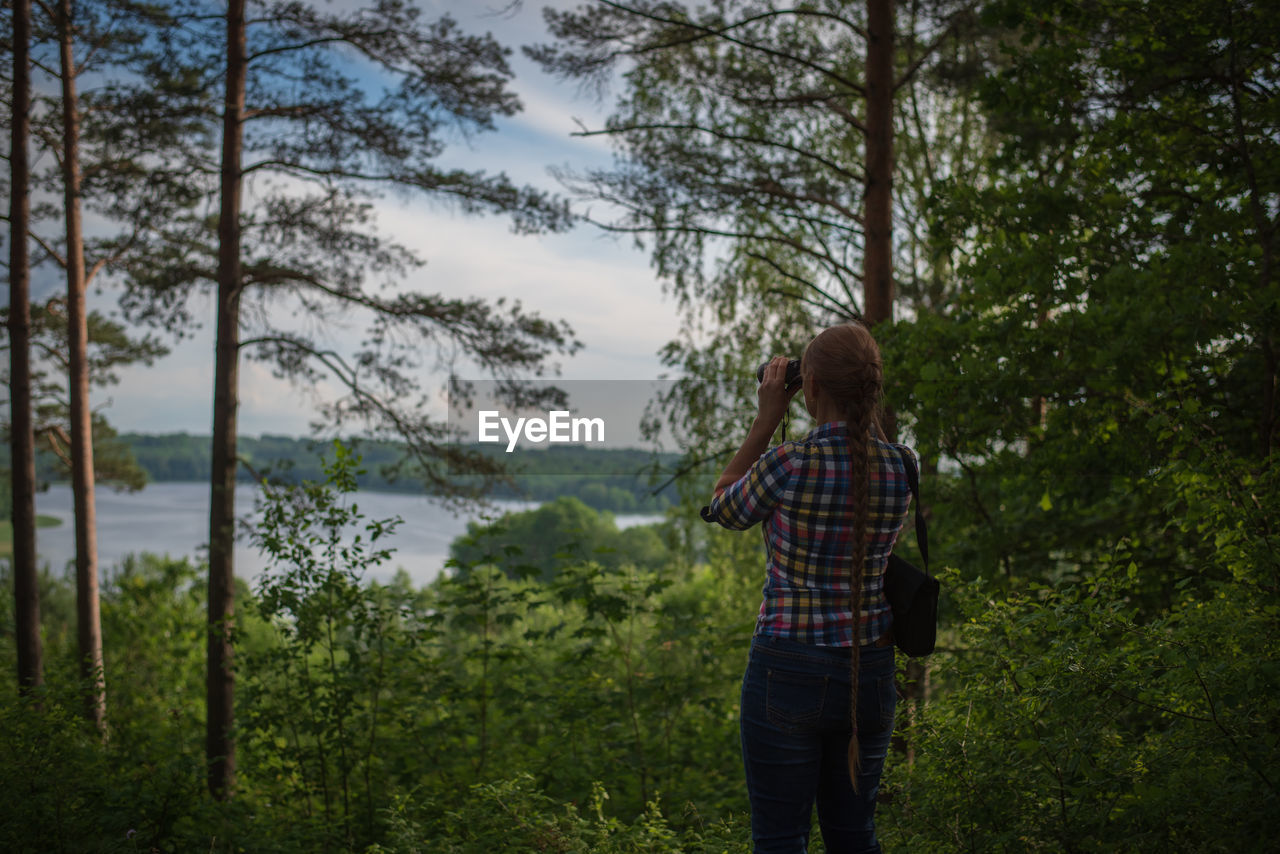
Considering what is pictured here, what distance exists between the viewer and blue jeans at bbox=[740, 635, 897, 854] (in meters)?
2.06

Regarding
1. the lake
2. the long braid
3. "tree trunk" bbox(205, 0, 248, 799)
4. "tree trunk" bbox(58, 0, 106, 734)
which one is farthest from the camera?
"tree trunk" bbox(58, 0, 106, 734)

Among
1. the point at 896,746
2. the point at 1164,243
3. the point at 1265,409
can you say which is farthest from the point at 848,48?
the point at 896,746

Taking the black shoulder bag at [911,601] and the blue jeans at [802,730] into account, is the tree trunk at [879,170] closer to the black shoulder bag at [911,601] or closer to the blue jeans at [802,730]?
the black shoulder bag at [911,601]

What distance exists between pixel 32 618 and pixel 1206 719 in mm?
10105

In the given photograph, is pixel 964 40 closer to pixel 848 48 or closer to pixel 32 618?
pixel 848 48

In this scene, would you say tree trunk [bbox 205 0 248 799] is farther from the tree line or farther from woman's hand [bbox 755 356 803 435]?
woman's hand [bbox 755 356 803 435]

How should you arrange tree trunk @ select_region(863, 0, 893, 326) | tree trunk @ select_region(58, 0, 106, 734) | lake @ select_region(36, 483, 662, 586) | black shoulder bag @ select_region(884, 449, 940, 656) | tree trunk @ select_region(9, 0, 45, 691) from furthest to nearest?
tree trunk @ select_region(58, 0, 106, 734) < tree trunk @ select_region(9, 0, 45, 691) < lake @ select_region(36, 483, 662, 586) < tree trunk @ select_region(863, 0, 893, 326) < black shoulder bag @ select_region(884, 449, 940, 656)

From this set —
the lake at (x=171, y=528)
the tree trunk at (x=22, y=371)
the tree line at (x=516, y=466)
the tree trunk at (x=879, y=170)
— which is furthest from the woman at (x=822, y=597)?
the tree trunk at (x=22, y=371)

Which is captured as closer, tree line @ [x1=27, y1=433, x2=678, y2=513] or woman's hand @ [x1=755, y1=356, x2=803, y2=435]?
woman's hand @ [x1=755, y1=356, x2=803, y2=435]

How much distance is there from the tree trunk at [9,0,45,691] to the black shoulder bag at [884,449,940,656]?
948 centimetres

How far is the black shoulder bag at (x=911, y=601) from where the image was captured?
216cm

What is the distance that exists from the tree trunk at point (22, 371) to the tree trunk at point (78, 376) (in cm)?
43

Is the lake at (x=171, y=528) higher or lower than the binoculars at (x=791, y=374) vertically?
lower

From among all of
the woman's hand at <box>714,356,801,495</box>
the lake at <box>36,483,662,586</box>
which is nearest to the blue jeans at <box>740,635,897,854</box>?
the woman's hand at <box>714,356,801,495</box>
